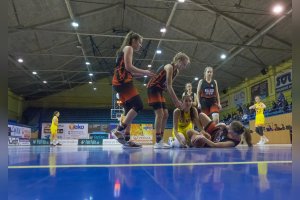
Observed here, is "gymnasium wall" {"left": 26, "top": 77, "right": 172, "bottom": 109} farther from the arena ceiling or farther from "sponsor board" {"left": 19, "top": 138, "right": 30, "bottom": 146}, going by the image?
"sponsor board" {"left": 19, "top": 138, "right": 30, "bottom": 146}

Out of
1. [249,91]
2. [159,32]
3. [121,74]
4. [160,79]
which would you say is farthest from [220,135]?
[249,91]

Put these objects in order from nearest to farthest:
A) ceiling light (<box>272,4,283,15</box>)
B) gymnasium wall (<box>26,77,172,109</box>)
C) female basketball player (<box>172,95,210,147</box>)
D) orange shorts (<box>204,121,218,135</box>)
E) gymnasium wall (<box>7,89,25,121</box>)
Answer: orange shorts (<box>204,121,218,135</box>), female basketball player (<box>172,95,210,147</box>), ceiling light (<box>272,4,283,15</box>), gymnasium wall (<box>7,89,25,121</box>), gymnasium wall (<box>26,77,172,109</box>)

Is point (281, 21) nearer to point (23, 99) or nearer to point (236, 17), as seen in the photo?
point (236, 17)

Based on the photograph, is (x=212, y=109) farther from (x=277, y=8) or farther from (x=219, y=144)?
(x=277, y=8)

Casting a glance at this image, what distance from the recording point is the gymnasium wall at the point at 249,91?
17844 mm

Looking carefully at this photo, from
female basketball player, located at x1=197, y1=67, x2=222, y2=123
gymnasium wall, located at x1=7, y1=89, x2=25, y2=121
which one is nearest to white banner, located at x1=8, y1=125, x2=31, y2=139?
gymnasium wall, located at x1=7, y1=89, x2=25, y2=121

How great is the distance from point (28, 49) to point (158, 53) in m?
8.09

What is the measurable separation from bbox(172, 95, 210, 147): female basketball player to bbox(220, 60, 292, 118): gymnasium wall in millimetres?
13097

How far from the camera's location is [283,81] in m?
17.5

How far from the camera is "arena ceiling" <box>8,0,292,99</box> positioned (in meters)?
12.6

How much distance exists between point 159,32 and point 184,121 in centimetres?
1200

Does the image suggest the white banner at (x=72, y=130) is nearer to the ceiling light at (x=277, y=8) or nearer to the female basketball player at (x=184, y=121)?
the ceiling light at (x=277, y=8)

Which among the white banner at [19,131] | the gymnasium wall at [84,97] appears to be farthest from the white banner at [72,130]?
the gymnasium wall at [84,97]

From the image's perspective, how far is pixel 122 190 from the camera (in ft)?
3.67
